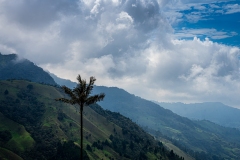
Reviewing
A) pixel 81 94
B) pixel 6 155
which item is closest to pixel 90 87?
pixel 81 94

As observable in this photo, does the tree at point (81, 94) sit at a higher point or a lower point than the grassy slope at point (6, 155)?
higher

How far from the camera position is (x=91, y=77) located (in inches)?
1574

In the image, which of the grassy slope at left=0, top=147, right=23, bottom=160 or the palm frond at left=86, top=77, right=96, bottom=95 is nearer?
the palm frond at left=86, top=77, right=96, bottom=95

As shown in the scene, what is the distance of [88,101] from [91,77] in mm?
4026

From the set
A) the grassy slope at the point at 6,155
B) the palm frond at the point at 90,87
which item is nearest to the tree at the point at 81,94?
the palm frond at the point at 90,87

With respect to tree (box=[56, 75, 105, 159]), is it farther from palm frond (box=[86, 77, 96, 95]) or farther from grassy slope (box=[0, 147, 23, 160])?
grassy slope (box=[0, 147, 23, 160])

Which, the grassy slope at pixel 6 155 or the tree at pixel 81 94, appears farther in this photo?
the grassy slope at pixel 6 155

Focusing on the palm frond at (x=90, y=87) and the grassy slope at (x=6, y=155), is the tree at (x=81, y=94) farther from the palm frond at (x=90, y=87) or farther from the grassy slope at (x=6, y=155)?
the grassy slope at (x=6, y=155)

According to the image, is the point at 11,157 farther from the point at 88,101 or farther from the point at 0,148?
the point at 88,101

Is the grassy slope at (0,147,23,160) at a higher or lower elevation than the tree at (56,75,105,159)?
lower

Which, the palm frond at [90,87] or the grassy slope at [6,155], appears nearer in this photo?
the palm frond at [90,87]

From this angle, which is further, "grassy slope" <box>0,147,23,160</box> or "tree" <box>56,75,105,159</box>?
"grassy slope" <box>0,147,23,160</box>

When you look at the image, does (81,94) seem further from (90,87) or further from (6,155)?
(6,155)

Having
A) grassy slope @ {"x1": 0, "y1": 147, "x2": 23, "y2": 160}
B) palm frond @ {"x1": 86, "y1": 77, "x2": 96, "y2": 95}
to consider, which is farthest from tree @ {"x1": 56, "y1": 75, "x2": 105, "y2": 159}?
grassy slope @ {"x1": 0, "y1": 147, "x2": 23, "y2": 160}
